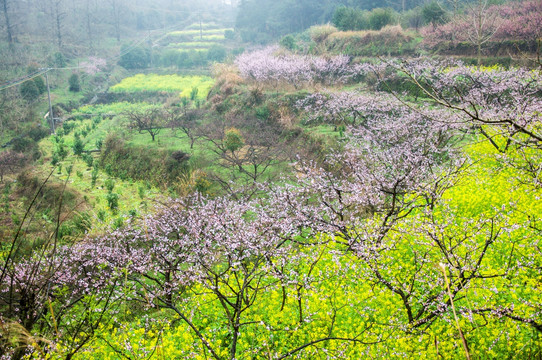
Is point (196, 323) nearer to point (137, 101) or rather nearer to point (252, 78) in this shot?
point (252, 78)

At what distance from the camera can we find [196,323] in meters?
7.01

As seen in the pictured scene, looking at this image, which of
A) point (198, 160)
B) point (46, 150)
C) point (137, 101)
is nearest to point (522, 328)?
point (198, 160)

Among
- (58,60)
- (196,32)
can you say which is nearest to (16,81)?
(58,60)

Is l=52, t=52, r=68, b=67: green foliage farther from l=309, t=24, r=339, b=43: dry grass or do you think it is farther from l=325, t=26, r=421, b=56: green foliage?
l=325, t=26, r=421, b=56: green foliage

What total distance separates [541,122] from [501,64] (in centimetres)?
1389

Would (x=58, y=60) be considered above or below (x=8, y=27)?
below

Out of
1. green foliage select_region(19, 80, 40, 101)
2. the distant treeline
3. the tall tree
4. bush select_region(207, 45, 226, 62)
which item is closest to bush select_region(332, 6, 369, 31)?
the distant treeline

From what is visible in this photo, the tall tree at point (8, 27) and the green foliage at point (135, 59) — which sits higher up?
the tall tree at point (8, 27)

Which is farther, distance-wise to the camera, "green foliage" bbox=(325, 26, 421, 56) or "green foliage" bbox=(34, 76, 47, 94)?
"green foliage" bbox=(34, 76, 47, 94)

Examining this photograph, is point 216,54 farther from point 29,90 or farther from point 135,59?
point 29,90

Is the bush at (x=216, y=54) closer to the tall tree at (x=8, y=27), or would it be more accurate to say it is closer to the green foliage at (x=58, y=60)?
the green foliage at (x=58, y=60)

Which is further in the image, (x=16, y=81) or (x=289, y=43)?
(x=289, y=43)

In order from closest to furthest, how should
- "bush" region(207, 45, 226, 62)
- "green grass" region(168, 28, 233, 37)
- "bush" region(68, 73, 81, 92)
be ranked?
1. "bush" region(68, 73, 81, 92)
2. "bush" region(207, 45, 226, 62)
3. "green grass" region(168, 28, 233, 37)

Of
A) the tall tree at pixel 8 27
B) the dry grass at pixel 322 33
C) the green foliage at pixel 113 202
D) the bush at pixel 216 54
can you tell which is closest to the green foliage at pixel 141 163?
the green foliage at pixel 113 202
